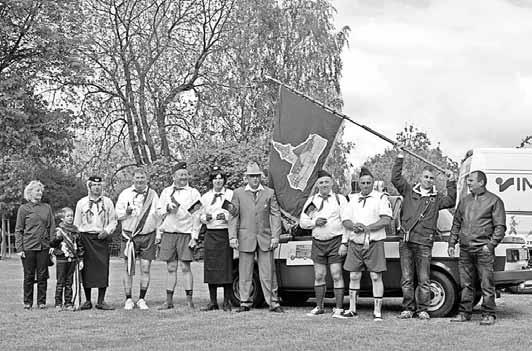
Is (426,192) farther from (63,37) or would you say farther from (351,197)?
(63,37)

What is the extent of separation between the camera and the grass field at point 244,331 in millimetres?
8438

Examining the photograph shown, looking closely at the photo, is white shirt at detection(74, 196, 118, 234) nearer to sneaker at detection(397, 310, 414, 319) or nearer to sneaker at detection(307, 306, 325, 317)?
sneaker at detection(307, 306, 325, 317)

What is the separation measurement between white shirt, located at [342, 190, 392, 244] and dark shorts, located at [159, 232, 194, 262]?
7.96ft

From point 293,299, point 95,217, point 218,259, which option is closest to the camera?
point 218,259

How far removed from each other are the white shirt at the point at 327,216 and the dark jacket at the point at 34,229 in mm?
3928

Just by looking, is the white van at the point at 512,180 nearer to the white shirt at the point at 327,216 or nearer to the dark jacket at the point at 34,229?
the white shirt at the point at 327,216

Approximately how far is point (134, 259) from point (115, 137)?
1044 inches

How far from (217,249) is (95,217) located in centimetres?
190

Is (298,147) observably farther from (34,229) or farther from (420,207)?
(34,229)

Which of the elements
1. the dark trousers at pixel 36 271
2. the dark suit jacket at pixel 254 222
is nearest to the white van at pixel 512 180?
the dark suit jacket at pixel 254 222

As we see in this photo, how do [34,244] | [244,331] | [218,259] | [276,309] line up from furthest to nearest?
[34,244] → [218,259] → [276,309] → [244,331]

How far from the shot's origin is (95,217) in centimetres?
1205

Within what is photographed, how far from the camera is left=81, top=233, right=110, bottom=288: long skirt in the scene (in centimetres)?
1201

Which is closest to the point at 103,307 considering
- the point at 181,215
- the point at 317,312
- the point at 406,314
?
the point at 181,215
